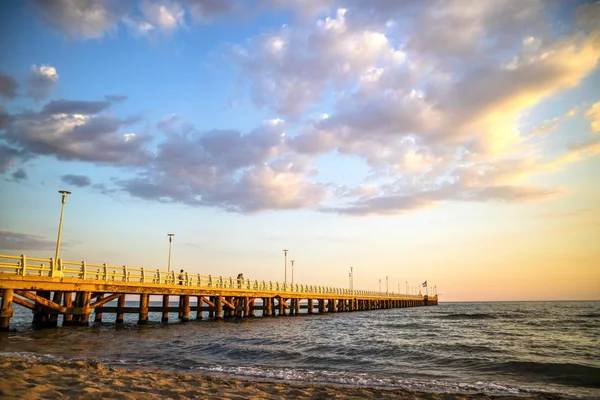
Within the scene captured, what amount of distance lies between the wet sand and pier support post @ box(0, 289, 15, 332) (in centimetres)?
1030

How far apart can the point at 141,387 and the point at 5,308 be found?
14.7 metres

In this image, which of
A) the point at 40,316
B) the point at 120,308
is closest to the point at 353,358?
the point at 40,316

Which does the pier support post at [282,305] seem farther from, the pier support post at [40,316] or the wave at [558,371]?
the wave at [558,371]

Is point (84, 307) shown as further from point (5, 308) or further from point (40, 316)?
point (5, 308)

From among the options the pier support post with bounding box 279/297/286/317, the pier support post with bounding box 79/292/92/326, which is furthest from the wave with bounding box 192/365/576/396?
the pier support post with bounding box 279/297/286/317

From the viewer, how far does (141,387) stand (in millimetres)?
8023

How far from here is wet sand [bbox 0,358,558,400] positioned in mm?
7105

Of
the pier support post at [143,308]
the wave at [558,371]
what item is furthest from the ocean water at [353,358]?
the pier support post at [143,308]

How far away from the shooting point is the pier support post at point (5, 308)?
1836cm

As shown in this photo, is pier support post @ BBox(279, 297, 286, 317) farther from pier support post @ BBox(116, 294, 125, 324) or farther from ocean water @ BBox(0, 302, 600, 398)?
ocean water @ BBox(0, 302, 600, 398)

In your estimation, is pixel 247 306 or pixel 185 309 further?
pixel 247 306

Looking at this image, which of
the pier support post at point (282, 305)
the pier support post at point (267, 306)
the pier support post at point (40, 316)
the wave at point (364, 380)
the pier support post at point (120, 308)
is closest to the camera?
the wave at point (364, 380)

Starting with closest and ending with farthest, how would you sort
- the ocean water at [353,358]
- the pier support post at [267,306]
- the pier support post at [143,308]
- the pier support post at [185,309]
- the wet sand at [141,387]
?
the wet sand at [141,387]
the ocean water at [353,358]
the pier support post at [143,308]
the pier support post at [185,309]
the pier support post at [267,306]

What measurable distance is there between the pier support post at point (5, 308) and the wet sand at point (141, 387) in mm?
10301
